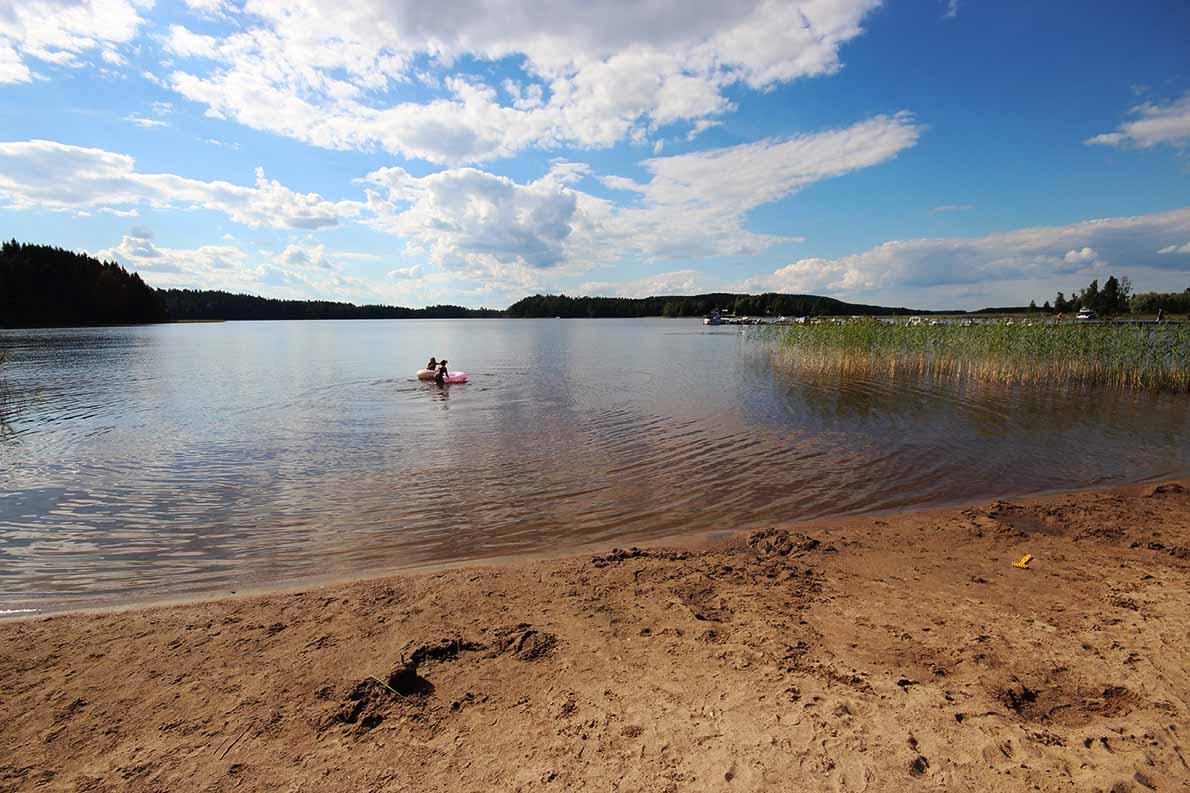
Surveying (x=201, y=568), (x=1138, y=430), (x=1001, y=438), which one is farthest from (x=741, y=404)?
(x=201, y=568)

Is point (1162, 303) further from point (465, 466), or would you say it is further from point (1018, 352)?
point (465, 466)

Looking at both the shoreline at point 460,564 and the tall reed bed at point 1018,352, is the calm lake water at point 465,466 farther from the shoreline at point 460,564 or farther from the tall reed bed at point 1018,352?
the tall reed bed at point 1018,352

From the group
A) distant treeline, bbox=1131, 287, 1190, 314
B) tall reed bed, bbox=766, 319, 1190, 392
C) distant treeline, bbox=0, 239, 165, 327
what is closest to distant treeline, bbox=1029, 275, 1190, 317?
distant treeline, bbox=1131, 287, 1190, 314

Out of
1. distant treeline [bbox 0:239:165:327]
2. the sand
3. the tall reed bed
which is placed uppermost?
distant treeline [bbox 0:239:165:327]

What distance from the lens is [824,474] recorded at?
11.5 m

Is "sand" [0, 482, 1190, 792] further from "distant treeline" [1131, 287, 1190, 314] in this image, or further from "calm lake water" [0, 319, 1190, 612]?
"distant treeline" [1131, 287, 1190, 314]

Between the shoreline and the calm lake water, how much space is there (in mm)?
144

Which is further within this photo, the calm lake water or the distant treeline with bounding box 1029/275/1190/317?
the distant treeline with bounding box 1029/275/1190/317

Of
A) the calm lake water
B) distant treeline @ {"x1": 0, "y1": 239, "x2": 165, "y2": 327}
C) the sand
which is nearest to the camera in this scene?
the sand

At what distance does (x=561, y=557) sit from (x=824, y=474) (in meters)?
6.71

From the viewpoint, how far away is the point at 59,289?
9950cm

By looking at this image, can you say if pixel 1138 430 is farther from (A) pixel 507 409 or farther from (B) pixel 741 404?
(A) pixel 507 409

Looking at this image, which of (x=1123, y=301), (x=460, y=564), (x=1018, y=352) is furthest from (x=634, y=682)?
(x=1123, y=301)

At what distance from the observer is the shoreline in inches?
237
